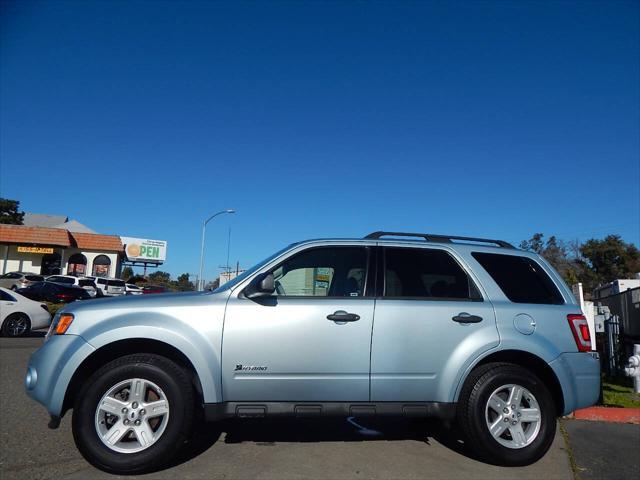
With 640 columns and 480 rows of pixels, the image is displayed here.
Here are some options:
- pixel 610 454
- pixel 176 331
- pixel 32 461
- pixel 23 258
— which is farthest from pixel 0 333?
pixel 23 258

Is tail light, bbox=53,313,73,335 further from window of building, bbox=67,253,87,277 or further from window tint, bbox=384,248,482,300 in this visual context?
window of building, bbox=67,253,87,277

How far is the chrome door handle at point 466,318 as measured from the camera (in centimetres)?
429

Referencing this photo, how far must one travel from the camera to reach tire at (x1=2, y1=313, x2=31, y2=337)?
1316 cm

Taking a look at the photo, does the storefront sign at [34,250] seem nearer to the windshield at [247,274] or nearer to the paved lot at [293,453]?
the paved lot at [293,453]

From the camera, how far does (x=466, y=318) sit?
169 inches

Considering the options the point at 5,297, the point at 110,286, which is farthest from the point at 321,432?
the point at 110,286

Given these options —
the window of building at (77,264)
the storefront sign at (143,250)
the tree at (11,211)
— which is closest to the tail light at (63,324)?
the window of building at (77,264)

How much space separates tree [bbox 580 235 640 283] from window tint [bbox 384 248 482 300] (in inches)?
2040

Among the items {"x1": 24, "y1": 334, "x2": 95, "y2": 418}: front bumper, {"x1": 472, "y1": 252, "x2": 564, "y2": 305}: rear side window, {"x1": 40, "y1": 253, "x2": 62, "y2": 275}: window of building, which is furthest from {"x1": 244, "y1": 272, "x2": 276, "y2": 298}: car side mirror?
{"x1": 40, "y1": 253, "x2": 62, "y2": 275}: window of building

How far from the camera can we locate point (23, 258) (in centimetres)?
3838

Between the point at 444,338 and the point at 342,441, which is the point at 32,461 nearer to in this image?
the point at 342,441

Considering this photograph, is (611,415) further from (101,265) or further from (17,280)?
(101,265)

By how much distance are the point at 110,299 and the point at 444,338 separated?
2.86 meters

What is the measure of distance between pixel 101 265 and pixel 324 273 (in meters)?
41.6
